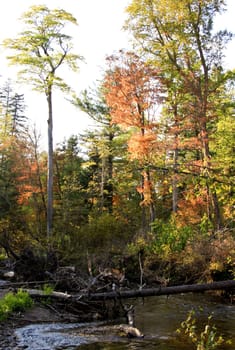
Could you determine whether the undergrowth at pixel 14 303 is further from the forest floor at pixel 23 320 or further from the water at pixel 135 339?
the water at pixel 135 339

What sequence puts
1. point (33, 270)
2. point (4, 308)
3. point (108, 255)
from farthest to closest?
point (108, 255) → point (33, 270) → point (4, 308)

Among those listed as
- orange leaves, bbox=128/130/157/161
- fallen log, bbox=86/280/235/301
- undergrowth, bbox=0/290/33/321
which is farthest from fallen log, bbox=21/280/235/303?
orange leaves, bbox=128/130/157/161

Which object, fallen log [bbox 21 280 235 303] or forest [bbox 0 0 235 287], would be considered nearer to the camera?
fallen log [bbox 21 280 235 303]

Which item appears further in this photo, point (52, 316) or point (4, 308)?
point (52, 316)

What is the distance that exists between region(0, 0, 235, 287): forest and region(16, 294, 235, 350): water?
6.08 feet

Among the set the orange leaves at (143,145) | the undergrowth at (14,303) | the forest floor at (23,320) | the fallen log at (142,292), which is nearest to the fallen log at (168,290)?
the fallen log at (142,292)

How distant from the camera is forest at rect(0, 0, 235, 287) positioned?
51.0ft

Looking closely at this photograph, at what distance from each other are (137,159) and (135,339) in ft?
42.8

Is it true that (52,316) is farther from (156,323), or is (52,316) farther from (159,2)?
(159,2)

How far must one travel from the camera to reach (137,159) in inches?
815

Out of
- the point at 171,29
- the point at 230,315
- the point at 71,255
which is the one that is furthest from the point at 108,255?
the point at 171,29

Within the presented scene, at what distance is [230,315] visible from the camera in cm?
1120

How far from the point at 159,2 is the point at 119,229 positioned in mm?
12198

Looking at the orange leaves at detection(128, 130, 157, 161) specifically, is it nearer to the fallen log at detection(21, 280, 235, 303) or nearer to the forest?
the forest
